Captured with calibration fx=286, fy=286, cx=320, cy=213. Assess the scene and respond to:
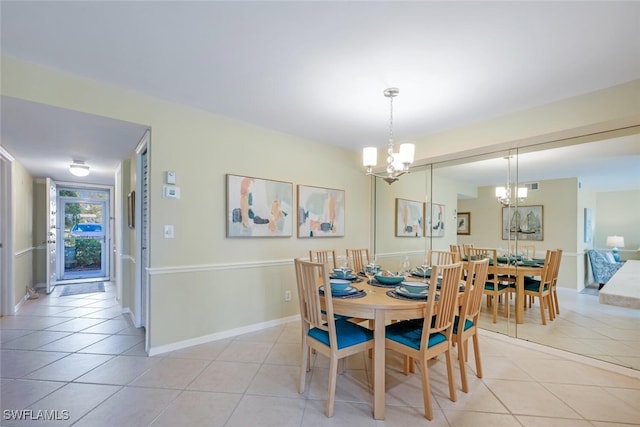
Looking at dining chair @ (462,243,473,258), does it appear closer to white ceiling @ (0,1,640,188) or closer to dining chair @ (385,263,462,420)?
white ceiling @ (0,1,640,188)

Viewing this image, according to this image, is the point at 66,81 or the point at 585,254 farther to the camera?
the point at 585,254

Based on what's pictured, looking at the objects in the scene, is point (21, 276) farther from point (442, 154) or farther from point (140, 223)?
point (442, 154)

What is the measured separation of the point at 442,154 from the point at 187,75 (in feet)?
9.70

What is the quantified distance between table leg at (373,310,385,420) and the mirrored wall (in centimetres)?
82

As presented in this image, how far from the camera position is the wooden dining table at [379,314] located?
1925 mm

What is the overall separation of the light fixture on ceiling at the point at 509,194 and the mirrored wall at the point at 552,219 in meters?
0.01

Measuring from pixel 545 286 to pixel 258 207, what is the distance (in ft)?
11.4

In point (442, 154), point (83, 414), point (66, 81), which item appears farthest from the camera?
point (442, 154)

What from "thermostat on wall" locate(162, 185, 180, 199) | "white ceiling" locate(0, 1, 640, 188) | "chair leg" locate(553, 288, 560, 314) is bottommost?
"chair leg" locate(553, 288, 560, 314)

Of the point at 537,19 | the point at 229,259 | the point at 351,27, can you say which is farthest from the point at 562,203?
the point at 229,259

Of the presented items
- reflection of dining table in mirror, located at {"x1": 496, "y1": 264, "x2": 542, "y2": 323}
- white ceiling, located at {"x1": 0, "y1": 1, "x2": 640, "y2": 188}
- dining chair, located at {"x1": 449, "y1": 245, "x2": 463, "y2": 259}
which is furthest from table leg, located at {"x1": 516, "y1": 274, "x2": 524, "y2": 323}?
white ceiling, located at {"x1": 0, "y1": 1, "x2": 640, "y2": 188}

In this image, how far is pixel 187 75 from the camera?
236 centimetres

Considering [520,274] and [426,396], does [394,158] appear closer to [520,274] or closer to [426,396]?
[426,396]

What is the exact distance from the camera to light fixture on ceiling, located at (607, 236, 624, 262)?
8.80ft
